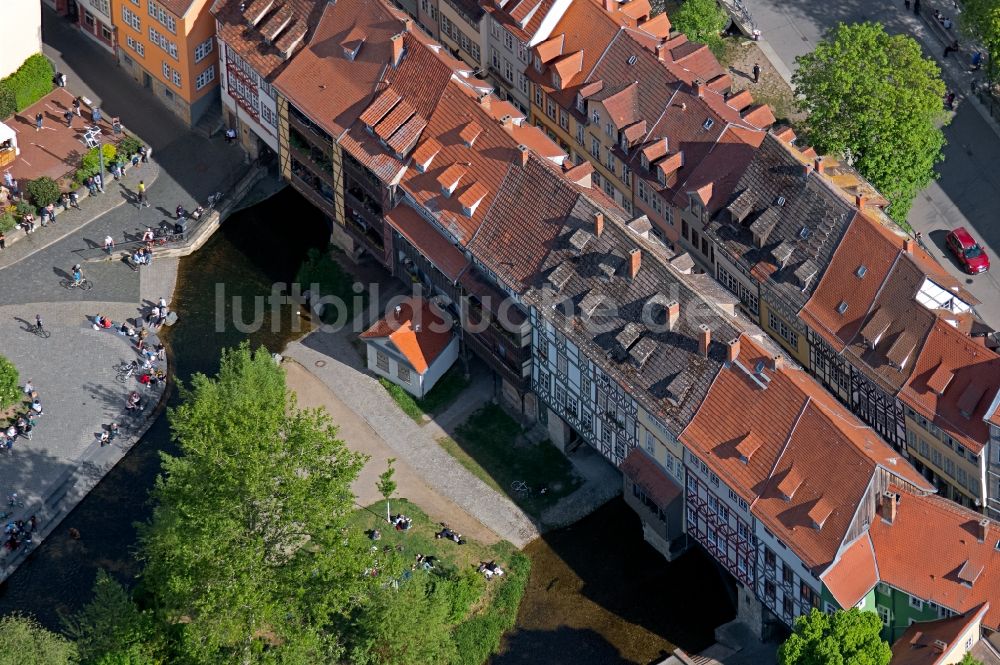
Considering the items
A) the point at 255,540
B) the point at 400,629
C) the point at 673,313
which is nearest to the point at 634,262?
the point at 673,313

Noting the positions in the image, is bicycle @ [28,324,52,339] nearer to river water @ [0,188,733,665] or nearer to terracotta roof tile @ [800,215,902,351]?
river water @ [0,188,733,665]

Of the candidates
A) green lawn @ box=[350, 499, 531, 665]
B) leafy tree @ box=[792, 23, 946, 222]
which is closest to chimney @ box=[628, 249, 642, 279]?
green lawn @ box=[350, 499, 531, 665]

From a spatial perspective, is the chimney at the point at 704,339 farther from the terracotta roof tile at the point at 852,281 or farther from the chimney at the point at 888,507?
the chimney at the point at 888,507

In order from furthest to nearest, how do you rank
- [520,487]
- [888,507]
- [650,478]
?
1. [520,487]
2. [650,478]
3. [888,507]

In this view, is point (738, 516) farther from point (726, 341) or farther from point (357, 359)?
point (357, 359)

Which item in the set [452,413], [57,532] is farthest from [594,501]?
[57,532]

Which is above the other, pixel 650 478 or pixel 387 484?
pixel 650 478

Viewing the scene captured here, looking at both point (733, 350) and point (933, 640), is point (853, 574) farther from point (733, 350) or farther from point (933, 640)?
point (733, 350)
